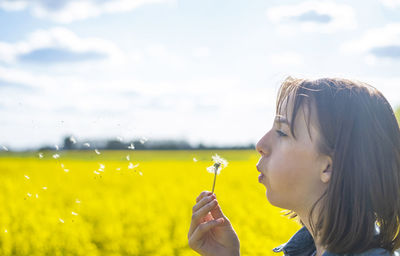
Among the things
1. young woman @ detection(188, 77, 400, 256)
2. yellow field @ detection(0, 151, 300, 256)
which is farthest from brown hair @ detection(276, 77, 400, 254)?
yellow field @ detection(0, 151, 300, 256)

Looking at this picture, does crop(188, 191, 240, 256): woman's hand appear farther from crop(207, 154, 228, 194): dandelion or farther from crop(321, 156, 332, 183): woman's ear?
crop(321, 156, 332, 183): woman's ear

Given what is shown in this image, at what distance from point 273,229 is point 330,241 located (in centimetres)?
349

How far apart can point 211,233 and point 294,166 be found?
1.60 feet

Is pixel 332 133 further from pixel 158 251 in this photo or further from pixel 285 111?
pixel 158 251

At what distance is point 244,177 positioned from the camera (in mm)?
Result: 9070

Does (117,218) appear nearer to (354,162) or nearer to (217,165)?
(217,165)

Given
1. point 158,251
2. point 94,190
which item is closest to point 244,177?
point 94,190

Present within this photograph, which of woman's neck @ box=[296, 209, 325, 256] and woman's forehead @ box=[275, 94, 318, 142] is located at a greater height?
woman's forehead @ box=[275, 94, 318, 142]

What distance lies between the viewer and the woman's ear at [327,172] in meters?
1.66

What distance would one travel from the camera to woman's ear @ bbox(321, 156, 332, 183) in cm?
166

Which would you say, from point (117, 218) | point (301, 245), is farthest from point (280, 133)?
point (117, 218)

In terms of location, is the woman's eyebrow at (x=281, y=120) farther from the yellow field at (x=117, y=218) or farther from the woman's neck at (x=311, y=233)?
the yellow field at (x=117, y=218)

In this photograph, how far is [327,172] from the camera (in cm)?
166

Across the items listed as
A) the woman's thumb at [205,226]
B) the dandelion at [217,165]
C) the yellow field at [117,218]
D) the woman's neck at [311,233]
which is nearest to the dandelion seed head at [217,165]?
the dandelion at [217,165]
